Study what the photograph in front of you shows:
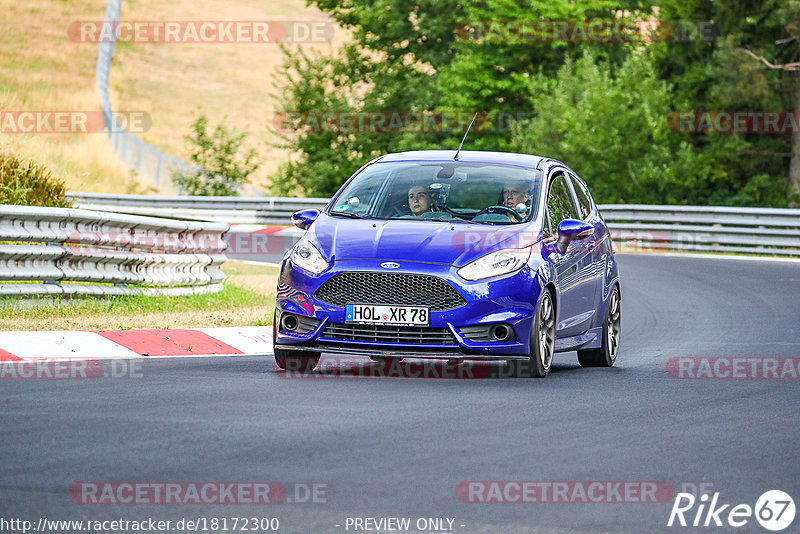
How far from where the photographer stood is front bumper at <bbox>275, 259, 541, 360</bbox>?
33.7 feet

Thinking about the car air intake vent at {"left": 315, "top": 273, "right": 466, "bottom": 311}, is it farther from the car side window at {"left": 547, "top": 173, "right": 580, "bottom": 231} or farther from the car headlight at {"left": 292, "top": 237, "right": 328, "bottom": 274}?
the car side window at {"left": 547, "top": 173, "right": 580, "bottom": 231}

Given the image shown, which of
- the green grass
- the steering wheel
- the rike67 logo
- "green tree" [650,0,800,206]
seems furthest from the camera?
"green tree" [650,0,800,206]

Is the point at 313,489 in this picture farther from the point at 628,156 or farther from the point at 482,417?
the point at 628,156

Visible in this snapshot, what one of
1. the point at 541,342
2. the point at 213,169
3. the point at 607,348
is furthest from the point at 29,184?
the point at 213,169

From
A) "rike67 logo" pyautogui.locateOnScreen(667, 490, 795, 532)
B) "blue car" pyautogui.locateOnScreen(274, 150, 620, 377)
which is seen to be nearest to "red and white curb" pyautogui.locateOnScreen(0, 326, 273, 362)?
"blue car" pyautogui.locateOnScreen(274, 150, 620, 377)

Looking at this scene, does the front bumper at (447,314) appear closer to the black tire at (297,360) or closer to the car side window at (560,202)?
the black tire at (297,360)

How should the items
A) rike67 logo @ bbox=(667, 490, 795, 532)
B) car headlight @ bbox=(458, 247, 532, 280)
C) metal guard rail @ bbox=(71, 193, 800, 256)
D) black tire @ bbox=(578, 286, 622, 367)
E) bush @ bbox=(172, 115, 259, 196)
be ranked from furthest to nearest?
bush @ bbox=(172, 115, 259, 196)
metal guard rail @ bbox=(71, 193, 800, 256)
black tire @ bbox=(578, 286, 622, 367)
car headlight @ bbox=(458, 247, 532, 280)
rike67 logo @ bbox=(667, 490, 795, 532)

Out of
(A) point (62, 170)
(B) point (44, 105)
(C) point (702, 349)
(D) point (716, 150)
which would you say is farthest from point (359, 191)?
(B) point (44, 105)

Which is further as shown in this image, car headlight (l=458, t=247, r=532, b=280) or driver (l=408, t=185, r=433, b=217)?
driver (l=408, t=185, r=433, b=217)

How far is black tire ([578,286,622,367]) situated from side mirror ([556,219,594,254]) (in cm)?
146

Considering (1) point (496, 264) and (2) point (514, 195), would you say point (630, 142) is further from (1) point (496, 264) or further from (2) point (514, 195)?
(1) point (496, 264)

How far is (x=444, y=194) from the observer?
1158cm

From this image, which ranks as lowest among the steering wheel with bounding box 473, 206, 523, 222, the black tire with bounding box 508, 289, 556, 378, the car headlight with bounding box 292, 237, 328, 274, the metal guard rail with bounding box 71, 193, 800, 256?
the metal guard rail with bounding box 71, 193, 800, 256

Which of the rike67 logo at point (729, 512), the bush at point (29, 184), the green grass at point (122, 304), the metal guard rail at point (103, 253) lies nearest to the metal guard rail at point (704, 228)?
the bush at point (29, 184)
